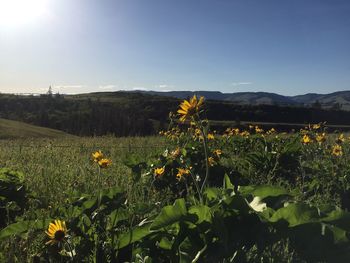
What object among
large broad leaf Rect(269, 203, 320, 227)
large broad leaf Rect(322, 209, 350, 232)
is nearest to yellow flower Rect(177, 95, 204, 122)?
large broad leaf Rect(269, 203, 320, 227)

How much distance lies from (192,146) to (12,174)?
2.74m

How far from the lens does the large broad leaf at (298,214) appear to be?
236 cm

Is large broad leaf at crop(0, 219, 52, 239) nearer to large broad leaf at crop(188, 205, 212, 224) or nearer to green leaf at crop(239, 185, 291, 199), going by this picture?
large broad leaf at crop(188, 205, 212, 224)

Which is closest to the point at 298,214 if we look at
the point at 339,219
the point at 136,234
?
the point at 339,219

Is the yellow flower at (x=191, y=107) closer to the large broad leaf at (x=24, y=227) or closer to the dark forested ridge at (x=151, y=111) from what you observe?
the large broad leaf at (x=24, y=227)

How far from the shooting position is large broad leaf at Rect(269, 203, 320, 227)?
236 centimetres

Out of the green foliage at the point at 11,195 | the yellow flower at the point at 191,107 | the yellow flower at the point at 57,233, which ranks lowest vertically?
the green foliage at the point at 11,195

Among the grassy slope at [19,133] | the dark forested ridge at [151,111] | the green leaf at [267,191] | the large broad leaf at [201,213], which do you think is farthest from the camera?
the dark forested ridge at [151,111]

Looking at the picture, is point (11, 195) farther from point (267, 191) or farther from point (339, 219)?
point (339, 219)

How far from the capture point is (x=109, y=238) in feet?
10.6

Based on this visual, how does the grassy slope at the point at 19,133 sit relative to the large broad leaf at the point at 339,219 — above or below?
below

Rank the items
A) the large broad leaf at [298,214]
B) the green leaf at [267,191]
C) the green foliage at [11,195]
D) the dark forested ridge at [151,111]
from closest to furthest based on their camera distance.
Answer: the large broad leaf at [298,214]
the green leaf at [267,191]
the green foliage at [11,195]
the dark forested ridge at [151,111]

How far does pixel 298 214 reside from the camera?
2369 mm

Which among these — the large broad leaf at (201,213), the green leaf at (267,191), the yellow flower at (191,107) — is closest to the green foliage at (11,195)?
the yellow flower at (191,107)
